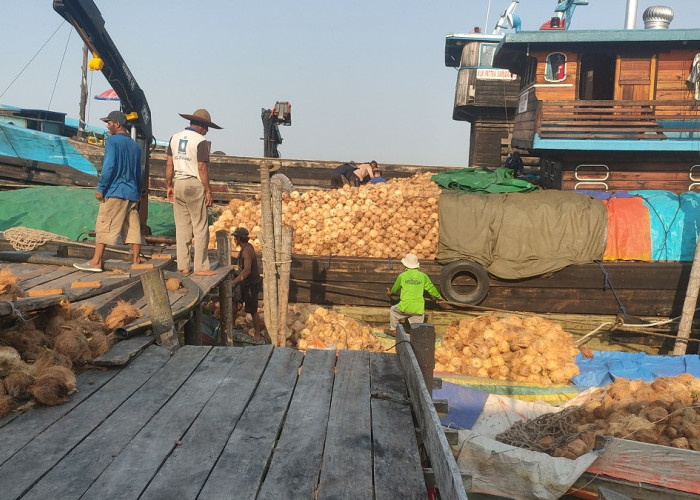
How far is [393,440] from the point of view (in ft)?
10.6

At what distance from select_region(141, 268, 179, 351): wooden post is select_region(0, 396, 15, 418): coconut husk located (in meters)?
1.50

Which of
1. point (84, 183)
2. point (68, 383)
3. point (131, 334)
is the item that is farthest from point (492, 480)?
point (84, 183)

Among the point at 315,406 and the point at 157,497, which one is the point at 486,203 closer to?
the point at 315,406

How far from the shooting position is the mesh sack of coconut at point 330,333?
10422mm

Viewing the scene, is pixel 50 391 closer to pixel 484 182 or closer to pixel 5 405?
pixel 5 405

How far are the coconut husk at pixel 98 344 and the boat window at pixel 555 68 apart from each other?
1299 cm

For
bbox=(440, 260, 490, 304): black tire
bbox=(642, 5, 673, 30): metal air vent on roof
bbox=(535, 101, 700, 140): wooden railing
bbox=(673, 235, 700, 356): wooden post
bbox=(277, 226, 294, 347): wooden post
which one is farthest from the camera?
bbox=(642, 5, 673, 30): metal air vent on roof

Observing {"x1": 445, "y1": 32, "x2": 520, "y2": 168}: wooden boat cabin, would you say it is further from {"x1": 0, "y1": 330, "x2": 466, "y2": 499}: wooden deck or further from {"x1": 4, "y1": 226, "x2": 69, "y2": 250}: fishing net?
{"x1": 0, "y1": 330, "x2": 466, "y2": 499}: wooden deck

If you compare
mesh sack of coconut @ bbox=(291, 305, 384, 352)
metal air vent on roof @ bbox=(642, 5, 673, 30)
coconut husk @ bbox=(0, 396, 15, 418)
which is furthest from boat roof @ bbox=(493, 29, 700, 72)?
coconut husk @ bbox=(0, 396, 15, 418)

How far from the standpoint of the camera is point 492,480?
5879 millimetres

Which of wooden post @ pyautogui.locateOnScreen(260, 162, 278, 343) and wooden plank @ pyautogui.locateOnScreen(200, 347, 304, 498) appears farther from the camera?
wooden post @ pyautogui.locateOnScreen(260, 162, 278, 343)

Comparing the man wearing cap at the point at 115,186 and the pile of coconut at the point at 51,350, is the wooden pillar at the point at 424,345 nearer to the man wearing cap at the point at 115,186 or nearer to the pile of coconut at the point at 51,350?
the pile of coconut at the point at 51,350

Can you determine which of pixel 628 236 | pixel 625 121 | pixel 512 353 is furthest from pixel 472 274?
pixel 625 121

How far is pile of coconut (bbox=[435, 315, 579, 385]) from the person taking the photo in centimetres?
923
